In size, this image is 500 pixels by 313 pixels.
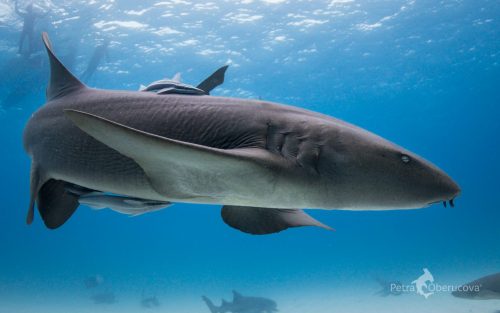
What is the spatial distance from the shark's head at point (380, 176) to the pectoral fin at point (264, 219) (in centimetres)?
72

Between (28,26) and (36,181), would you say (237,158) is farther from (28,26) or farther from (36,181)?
(28,26)

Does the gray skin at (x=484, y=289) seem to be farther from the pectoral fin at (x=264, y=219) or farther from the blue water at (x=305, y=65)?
the pectoral fin at (x=264, y=219)

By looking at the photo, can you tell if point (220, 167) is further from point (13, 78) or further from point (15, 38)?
point (13, 78)

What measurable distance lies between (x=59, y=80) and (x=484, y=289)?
13.0m

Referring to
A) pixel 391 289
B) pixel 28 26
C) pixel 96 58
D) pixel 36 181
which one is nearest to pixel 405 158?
pixel 36 181

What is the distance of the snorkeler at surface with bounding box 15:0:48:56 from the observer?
22250mm

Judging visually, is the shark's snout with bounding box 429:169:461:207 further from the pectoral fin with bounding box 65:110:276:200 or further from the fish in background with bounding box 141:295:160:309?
the fish in background with bounding box 141:295:160:309

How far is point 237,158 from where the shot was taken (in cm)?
185

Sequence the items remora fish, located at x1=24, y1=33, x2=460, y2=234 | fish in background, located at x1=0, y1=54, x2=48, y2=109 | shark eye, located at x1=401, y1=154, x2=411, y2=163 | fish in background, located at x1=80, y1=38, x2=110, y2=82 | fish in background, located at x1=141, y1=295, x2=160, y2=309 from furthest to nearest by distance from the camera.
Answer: fish in background, located at x1=0, y1=54, x2=48, y2=109 < fish in background, located at x1=141, y1=295, x2=160, y2=309 < fish in background, located at x1=80, y1=38, x2=110, y2=82 < shark eye, located at x1=401, y1=154, x2=411, y2=163 < remora fish, located at x1=24, y1=33, x2=460, y2=234

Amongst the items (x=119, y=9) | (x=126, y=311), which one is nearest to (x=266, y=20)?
(x=119, y=9)

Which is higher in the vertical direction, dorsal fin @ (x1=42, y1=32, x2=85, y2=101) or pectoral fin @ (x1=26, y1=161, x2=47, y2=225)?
dorsal fin @ (x1=42, y1=32, x2=85, y2=101)

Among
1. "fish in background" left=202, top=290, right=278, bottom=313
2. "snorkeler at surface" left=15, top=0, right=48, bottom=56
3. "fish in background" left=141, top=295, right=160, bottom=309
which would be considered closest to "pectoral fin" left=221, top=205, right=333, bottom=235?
"fish in background" left=202, top=290, right=278, bottom=313

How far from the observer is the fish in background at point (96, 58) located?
25.6 m

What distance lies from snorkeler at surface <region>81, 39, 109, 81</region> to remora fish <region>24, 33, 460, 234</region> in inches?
1006
